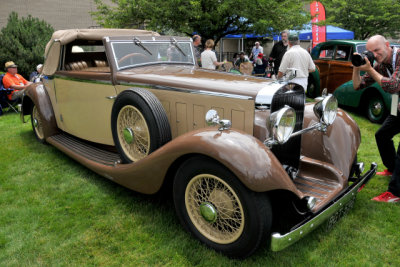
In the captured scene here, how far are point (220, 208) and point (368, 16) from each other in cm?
2063

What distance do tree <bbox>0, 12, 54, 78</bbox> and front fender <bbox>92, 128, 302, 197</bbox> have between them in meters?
→ 9.23

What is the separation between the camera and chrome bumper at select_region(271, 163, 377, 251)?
2035mm

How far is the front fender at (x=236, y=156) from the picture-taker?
2.08 m

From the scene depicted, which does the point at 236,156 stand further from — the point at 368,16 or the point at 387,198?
the point at 368,16

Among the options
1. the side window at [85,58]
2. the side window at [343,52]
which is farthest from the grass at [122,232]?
the side window at [343,52]

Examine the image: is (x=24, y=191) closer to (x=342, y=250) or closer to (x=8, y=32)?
(x=342, y=250)

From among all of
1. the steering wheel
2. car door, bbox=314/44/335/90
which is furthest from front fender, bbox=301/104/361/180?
car door, bbox=314/44/335/90

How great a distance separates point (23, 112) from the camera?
5.41 m

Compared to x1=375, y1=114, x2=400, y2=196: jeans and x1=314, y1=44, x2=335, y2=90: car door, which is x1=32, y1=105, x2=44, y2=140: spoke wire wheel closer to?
x1=375, y1=114, x2=400, y2=196: jeans

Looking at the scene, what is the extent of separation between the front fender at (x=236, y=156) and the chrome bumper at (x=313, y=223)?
0.71ft

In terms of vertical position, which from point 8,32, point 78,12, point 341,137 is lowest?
point 341,137

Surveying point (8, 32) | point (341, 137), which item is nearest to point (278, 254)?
point (341, 137)

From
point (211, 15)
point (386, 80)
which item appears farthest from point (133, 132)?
point (211, 15)

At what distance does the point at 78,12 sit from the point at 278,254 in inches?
770
